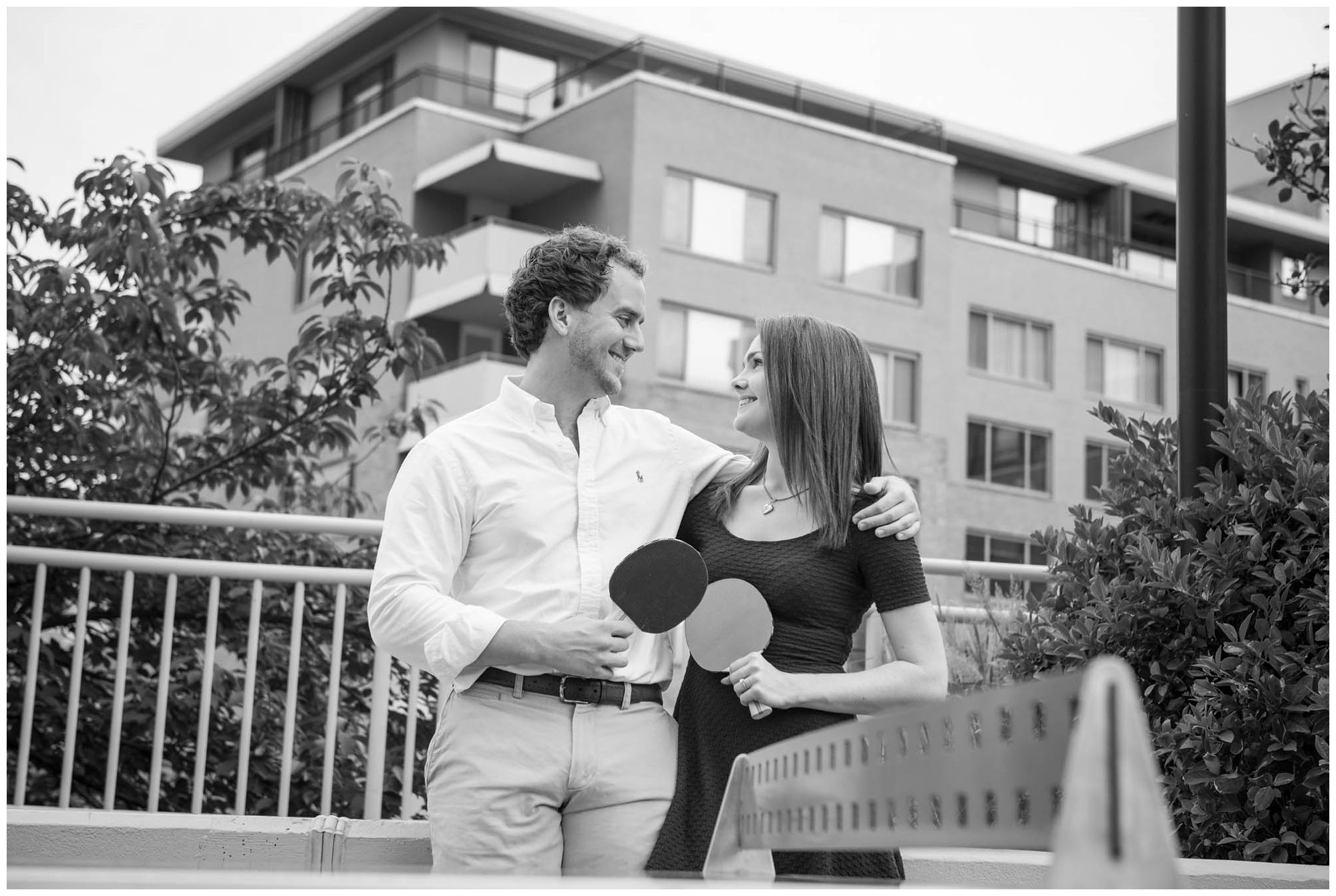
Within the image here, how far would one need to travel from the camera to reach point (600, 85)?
114ft

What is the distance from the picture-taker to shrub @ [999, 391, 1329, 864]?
4000mm

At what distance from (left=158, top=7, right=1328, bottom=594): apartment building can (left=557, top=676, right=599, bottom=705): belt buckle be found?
23.3 metres

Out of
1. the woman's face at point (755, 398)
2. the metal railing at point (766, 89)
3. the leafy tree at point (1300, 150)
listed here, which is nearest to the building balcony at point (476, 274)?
the metal railing at point (766, 89)

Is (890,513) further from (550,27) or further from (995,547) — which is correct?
(550,27)

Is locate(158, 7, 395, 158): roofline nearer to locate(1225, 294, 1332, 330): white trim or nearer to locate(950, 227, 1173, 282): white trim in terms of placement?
locate(950, 227, 1173, 282): white trim

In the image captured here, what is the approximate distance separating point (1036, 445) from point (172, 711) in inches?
1210

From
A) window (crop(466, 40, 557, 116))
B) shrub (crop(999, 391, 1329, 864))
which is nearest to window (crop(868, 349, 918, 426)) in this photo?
window (crop(466, 40, 557, 116))

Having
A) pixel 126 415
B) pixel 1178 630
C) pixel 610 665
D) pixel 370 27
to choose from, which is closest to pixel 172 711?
pixel 126 415

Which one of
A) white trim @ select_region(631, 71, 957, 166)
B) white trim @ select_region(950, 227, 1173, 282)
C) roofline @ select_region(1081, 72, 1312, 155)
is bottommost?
white trim @ select_region(950, 227, 1173, 282)

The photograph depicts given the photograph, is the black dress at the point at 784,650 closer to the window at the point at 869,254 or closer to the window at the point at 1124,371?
the window at the point at 869,254

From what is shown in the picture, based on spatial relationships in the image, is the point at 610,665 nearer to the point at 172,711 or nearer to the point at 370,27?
the point at 172,711

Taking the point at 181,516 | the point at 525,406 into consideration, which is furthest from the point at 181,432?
the point at 525,406

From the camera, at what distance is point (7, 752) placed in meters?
5.23

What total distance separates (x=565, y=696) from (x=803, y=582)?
563 mm
